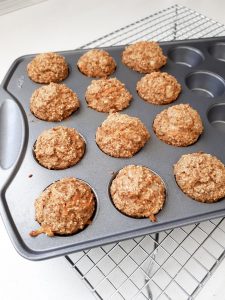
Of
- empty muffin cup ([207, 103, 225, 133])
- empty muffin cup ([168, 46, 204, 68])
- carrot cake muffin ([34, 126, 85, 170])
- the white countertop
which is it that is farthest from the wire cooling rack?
empty muffin cup ([168, 46, 204, 68])

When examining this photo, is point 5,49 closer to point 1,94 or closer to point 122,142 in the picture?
point 1,94

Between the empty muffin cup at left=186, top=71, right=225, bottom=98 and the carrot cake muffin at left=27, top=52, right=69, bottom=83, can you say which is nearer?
the carrot cake muffin at left=27, top=52, right=69, bottom=83

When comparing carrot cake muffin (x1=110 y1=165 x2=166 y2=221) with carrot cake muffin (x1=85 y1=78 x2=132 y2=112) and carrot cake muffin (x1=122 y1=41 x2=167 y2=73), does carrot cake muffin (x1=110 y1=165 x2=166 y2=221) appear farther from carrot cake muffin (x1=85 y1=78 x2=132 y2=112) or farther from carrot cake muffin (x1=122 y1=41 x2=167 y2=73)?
carrot cake muffin (x1=122 y1=41 x2=167 y2=73)

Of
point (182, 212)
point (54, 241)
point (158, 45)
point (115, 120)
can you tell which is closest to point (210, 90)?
point (158, 45)

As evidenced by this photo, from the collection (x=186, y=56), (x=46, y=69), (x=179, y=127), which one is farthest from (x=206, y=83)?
(x=46, y=69)

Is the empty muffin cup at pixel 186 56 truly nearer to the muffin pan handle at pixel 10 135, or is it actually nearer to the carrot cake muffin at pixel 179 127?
the carrot cake muffin at pixel 179 127

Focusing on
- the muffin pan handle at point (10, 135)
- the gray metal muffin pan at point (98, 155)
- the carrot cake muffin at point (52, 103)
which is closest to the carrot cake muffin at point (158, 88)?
the gray metal muffin pan at point (98, 155)
